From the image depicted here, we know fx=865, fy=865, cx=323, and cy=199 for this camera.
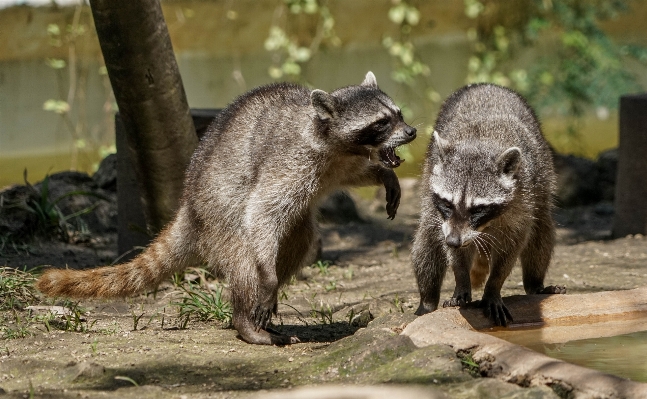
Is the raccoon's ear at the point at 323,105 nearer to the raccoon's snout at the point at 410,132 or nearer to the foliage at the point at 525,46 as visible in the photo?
the raccoon's snout at the point at 410,132

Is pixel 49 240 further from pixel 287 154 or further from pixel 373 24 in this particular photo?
pixel 373 24

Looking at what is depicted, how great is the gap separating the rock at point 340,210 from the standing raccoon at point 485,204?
3.61 m

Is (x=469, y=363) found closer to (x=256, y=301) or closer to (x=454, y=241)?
(x=454, y=241)

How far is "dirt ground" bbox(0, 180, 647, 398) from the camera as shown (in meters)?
4.12

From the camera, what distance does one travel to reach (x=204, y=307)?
5695mm

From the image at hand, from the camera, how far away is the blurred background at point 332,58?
10641 mm

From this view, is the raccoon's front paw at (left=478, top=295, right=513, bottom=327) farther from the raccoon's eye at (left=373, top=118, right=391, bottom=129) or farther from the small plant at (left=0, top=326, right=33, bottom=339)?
the small plant at (left=0, top=326, right=33, bottom=339)

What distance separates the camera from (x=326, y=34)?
12133 mm

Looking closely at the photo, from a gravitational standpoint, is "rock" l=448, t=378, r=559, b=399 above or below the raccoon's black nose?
below

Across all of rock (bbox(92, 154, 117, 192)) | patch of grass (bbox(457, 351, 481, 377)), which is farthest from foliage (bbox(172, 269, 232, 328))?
rock (bbox(92, 154, 117, 192))

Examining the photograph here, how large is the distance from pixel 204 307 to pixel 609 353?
255 centimetres

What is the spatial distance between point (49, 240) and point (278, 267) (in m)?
2.72

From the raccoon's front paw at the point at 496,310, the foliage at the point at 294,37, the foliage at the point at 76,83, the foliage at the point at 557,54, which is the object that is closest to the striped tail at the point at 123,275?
the raccoon's front paw at the point at 496,310

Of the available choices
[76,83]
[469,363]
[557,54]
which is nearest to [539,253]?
[469,363]
